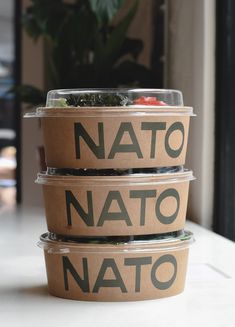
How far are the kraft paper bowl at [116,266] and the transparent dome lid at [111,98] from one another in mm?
232

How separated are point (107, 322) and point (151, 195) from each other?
232mm

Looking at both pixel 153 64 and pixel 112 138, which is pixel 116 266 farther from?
pixel 153 64

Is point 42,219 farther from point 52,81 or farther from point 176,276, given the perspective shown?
point 176,276

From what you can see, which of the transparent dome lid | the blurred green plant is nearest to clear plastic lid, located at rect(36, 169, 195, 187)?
the transparent dome lid

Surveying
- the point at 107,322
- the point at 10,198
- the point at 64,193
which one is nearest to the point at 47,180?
the point at 64,193

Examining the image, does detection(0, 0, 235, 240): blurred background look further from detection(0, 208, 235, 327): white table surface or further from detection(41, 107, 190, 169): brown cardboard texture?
detection(41, 107, 190, 169): brown cardboard texture

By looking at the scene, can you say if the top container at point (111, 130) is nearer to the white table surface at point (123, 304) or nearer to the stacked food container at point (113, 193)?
the stacked food container at point (113, 193)

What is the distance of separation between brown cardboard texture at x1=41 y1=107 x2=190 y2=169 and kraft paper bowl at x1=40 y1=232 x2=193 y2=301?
0.13 meters

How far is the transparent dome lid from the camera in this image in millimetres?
1252

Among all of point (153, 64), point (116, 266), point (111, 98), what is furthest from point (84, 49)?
point (116, 266)

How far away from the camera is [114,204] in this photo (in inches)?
47.9

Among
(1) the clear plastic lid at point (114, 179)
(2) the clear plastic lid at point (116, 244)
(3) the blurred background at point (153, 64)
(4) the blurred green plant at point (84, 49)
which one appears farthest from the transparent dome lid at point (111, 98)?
(4) the blurred green plant at point (84, 49)

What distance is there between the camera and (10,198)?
269 inches

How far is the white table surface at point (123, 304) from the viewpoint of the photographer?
114cm
